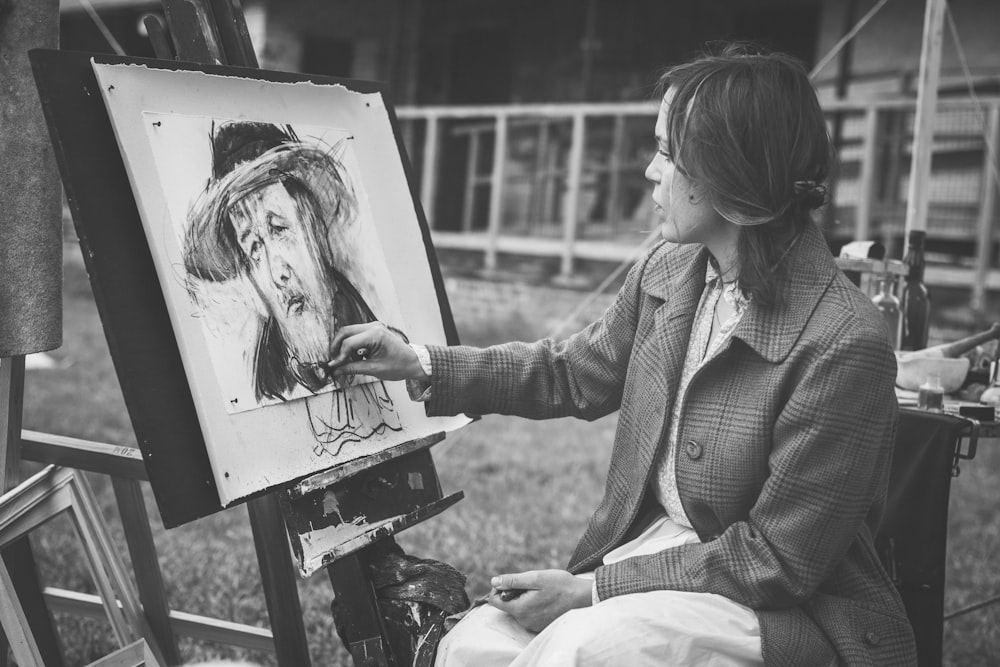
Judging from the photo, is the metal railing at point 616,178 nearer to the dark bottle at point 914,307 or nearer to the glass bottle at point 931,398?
the dark bottle at point 914,307

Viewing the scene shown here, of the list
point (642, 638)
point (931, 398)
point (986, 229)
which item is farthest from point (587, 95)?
point (642, 638)

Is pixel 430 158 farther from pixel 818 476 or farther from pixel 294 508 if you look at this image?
pixel 818 476

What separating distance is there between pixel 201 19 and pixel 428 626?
1.21 m

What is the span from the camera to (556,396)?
181 centimetres

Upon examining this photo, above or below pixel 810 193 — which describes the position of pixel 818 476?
below

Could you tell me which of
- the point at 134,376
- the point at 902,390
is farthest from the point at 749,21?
the point at 134,376

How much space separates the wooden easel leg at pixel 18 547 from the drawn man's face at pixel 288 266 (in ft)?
1.63

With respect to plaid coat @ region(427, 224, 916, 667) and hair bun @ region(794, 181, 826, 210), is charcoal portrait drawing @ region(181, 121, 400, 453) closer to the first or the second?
plaid coat @ region(427, 224, 916, 667)

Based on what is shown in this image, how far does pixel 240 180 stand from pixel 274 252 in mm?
140

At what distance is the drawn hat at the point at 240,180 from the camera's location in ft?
5.20

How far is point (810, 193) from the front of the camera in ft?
4.79

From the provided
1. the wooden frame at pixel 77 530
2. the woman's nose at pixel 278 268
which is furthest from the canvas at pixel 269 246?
the wooden frame at pixel 77 530

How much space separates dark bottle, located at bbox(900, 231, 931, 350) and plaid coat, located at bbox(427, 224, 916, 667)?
99 centimetres

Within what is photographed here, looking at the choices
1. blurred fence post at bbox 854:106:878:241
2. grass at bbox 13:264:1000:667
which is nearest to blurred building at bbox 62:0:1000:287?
blurred fence post at bbox 854:106:878:241
